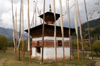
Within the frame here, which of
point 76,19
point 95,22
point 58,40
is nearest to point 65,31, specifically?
point 58,40

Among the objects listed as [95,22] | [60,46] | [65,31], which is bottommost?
[60,46]

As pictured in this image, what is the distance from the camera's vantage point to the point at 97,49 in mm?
30156

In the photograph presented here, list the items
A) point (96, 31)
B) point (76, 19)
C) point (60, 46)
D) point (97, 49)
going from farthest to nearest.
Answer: point (96, 31) → point (97, 49) → point (60, 46) → point (76, 19)

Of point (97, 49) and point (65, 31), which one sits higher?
point (65, 31)

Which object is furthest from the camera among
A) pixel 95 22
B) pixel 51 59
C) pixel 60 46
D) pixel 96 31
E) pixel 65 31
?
pixel 95 22

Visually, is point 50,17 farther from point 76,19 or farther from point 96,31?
point 96,31

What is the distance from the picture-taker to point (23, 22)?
53.1 feet

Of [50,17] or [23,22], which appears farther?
[50,17]

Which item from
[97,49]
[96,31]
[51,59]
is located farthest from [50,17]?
[96,31]

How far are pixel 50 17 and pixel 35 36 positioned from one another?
17.6ft

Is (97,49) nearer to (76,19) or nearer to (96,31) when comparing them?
(76,19)

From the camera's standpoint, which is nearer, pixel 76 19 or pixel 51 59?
Answer: pixel 76 19

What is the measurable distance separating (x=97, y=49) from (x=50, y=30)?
1973 cm

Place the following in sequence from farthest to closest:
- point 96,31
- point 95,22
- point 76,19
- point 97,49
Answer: point 95,22 < point 96,31 < point 97,49 < point 76,19
